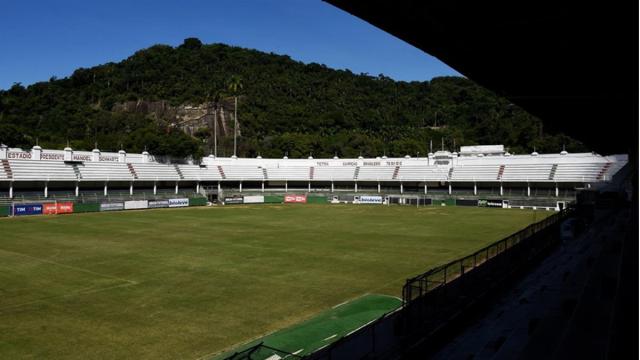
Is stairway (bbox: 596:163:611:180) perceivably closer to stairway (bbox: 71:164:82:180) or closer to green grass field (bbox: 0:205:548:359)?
green grass field (bbox: 0:205:548:359)

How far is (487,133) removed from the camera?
137 m

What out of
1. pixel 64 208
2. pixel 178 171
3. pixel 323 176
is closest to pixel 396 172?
pixel 323 176

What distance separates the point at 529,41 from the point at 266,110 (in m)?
154

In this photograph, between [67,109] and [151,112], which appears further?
[151,112]

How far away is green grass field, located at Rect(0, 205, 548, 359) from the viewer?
16797mm

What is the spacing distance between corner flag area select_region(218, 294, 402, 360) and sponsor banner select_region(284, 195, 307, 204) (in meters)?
69.0

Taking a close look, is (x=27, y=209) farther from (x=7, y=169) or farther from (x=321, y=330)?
(x=321, y=330)

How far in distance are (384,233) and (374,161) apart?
58056 mm

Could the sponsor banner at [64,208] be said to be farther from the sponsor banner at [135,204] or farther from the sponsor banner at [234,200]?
the sponsor banner at [234,200]

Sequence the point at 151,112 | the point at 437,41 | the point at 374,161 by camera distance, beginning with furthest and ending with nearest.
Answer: the point at 151,112
the point at 374,161
the point at 437,41

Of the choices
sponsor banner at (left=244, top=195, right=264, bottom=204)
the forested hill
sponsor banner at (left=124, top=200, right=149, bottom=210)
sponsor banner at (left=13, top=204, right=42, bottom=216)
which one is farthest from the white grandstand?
the forested hill

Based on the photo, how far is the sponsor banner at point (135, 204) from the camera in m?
70.2

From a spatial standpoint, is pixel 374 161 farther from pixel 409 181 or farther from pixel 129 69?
pixel 129 69

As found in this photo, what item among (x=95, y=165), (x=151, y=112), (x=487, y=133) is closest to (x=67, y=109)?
(x=151, y=112)
